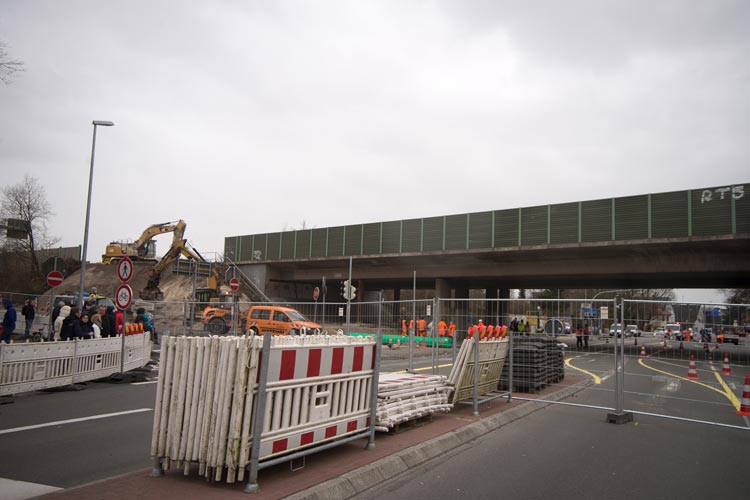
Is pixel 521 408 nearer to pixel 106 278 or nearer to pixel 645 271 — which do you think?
pixel 645 271

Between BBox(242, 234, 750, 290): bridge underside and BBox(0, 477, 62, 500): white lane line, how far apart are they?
30038 mm

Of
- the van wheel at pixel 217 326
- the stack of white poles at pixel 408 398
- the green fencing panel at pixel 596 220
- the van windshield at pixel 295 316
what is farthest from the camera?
the green fencing panel at pixel 596 220

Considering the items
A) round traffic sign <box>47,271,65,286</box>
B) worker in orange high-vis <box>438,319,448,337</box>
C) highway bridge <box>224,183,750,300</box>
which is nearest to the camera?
worker in orange high-vis <box>438,319,448,337</box>

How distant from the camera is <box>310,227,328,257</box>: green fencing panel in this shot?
45375mm

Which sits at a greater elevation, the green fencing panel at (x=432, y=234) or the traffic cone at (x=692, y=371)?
the green fencing panel at (x=432, y=234)

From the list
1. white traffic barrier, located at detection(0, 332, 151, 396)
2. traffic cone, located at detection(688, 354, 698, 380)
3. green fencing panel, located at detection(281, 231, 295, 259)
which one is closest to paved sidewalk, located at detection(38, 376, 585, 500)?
traffic cone, located at detection(688, 354, 698, 380)

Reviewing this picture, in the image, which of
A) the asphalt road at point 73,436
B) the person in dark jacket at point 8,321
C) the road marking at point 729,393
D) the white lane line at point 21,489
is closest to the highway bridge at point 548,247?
the road marking at point 729,393

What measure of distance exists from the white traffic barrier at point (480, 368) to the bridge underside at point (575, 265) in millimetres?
23034

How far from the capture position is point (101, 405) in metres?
9.59

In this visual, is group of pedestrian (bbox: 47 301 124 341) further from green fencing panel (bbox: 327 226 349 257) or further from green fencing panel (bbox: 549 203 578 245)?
green fencing panel (bbox: 327 226 349 257)

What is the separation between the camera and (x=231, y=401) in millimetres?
4414

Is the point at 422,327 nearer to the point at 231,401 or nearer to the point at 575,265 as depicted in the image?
the point at 231,401

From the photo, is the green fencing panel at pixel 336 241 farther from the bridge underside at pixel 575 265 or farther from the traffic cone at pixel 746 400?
the traffic cone at pixel 746 400

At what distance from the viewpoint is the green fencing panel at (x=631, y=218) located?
29000 mm
